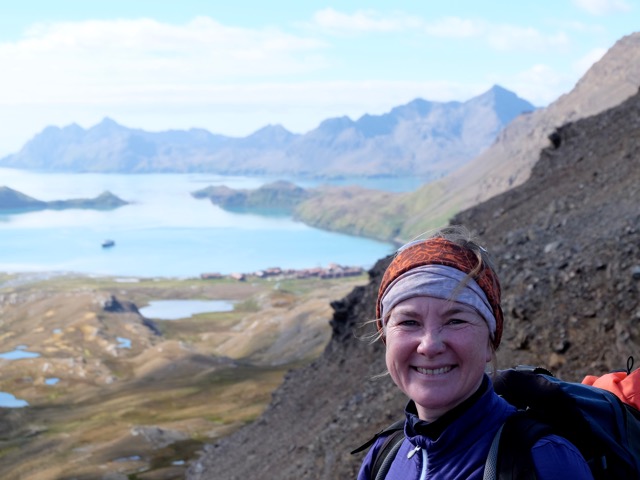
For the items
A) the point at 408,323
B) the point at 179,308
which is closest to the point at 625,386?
the point at 408,323

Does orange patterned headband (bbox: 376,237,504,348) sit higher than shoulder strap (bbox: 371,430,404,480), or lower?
higher

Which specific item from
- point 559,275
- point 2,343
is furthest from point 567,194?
point 2,343

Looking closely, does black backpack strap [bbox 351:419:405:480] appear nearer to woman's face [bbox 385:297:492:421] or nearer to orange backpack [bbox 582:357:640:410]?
woman's face [bbox 385:297:492:421]

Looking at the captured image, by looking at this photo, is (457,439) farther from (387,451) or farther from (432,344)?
(387,451)

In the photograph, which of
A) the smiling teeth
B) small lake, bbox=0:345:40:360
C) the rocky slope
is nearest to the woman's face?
the smiling teeth

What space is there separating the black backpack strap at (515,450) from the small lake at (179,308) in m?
154

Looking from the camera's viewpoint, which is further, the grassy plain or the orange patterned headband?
the grassy plain

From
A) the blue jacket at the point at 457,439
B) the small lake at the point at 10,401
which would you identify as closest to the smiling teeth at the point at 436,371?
the blue jacket at the point at 457,439

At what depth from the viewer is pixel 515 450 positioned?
12.6 feet

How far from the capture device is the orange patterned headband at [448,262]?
14.5ft

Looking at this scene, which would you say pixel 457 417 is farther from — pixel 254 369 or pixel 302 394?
pixel 254 369

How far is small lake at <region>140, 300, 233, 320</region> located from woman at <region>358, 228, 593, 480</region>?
6054 inches

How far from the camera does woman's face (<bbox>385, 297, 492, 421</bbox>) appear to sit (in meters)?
4.26

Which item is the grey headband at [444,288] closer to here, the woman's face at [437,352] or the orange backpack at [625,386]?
the woman's face at [437,352]
